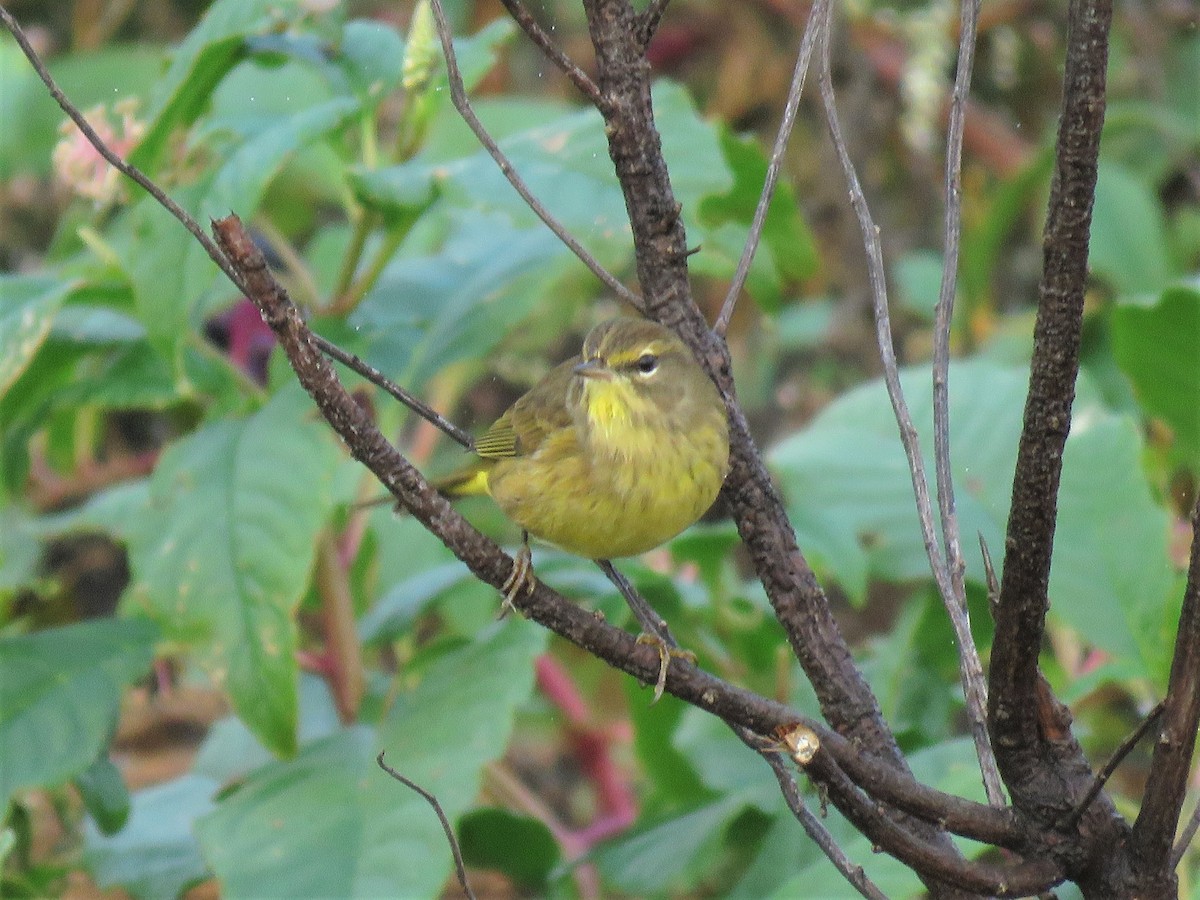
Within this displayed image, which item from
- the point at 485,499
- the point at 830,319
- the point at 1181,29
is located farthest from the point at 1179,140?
the point at 485,499

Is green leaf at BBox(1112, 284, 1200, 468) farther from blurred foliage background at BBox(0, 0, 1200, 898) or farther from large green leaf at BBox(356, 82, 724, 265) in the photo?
large green leaf at BBox(356, 82, 724, 265)

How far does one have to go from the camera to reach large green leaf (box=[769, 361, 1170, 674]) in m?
2.57

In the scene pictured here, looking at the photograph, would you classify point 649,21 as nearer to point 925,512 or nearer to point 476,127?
point 476,127

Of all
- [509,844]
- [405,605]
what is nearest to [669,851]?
[509,844]

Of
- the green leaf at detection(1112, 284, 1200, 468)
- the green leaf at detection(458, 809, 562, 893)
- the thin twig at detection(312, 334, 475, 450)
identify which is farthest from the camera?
the green leaf at detection(458, 809, 562, 893)

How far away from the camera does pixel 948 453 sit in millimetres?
1633

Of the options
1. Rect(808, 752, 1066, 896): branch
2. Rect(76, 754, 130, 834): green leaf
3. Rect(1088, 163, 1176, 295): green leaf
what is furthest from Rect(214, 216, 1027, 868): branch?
Rect(1088, 163, 1176, 295): green leaf

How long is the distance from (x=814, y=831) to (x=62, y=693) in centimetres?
145

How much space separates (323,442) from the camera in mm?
2404

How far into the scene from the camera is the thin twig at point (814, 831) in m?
1.49

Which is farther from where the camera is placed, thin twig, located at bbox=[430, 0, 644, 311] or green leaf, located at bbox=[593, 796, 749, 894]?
green leaf, located at bbox=[593, 796, 749, 894]

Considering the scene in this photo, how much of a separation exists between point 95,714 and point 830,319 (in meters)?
3.09

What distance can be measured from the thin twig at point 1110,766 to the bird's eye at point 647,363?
110 cm

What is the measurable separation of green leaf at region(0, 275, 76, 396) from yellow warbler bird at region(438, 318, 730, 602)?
0.76 m
